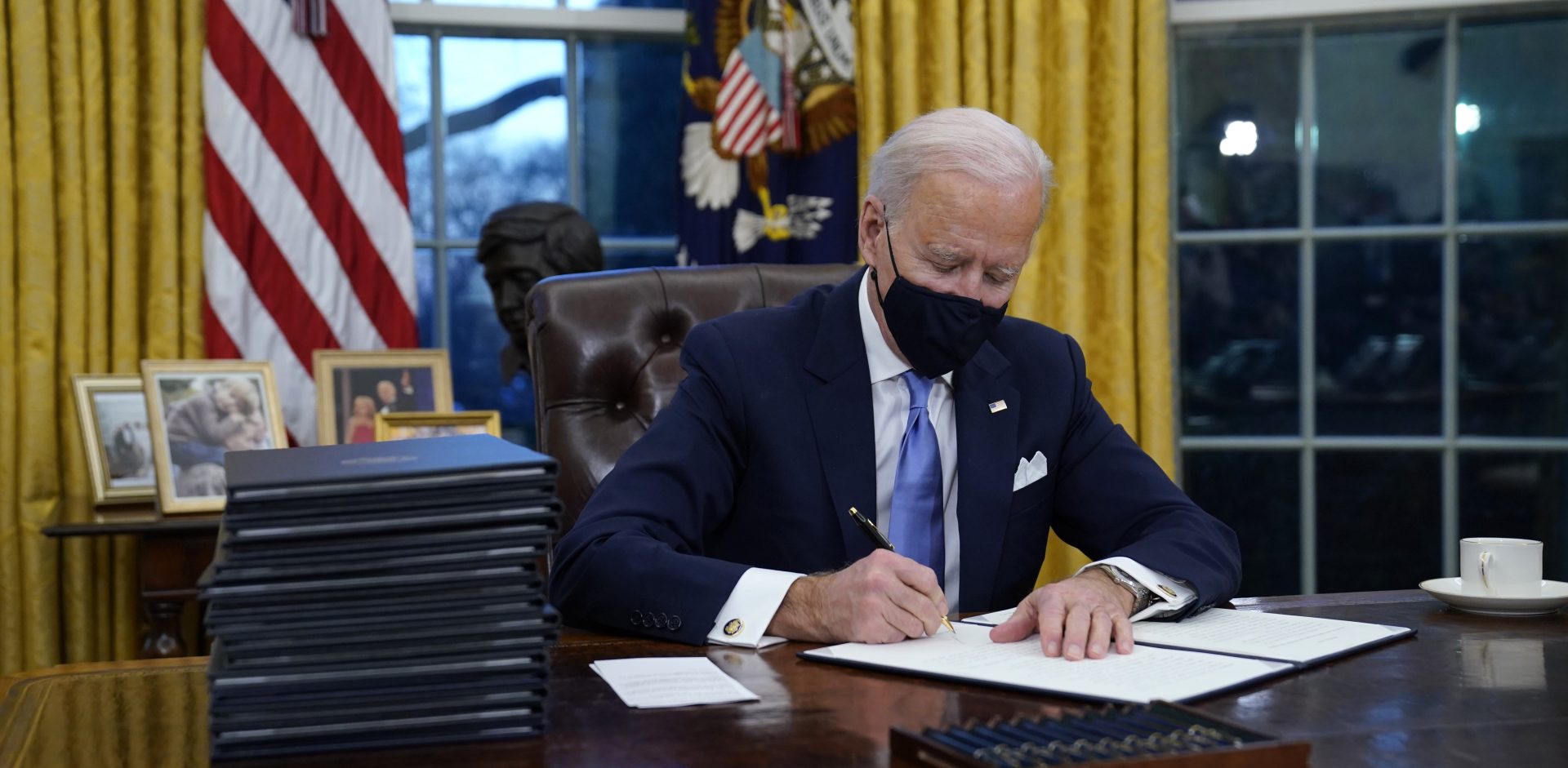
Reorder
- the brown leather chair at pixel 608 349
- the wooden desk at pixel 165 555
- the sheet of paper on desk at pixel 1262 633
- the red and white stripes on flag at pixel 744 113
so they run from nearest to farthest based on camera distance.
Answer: the sheet of paper on desk at pixel 1262 633 → the brown leather chair at pixel 608 349 → the wooden desk at pixel 165 555 → the red and white stripes on flag at pixel 744 113

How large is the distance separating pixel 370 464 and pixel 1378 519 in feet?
10.1

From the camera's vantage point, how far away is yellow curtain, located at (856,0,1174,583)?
10.3ft

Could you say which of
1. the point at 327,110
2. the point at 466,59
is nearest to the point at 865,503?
the point at 327,110

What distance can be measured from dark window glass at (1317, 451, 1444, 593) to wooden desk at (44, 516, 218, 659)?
2.60 metres

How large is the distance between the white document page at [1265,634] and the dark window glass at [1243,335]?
2.09 meters

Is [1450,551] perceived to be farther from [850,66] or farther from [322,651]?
[322,651]

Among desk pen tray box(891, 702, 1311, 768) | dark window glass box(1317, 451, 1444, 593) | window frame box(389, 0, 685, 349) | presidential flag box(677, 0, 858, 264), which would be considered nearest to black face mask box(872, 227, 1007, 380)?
desk pen tray box(891, 702, 1311, 768)

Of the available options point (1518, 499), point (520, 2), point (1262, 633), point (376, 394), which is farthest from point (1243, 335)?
point (1262, 633)

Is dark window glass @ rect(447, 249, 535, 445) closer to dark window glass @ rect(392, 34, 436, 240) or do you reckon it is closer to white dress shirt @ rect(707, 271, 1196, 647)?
dark window glass @ rect(392, 34, 436, 240)

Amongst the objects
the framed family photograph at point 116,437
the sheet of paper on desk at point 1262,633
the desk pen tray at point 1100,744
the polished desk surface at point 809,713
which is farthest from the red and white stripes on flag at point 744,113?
the desk pen tray at point 1100,744

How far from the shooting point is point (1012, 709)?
40.7 inches

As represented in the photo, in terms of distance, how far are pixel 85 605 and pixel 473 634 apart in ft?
7.73

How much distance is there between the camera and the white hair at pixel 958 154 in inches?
68.6

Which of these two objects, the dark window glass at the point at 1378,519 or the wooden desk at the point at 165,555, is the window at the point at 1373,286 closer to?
the dark window glass at the point at 1378,519
